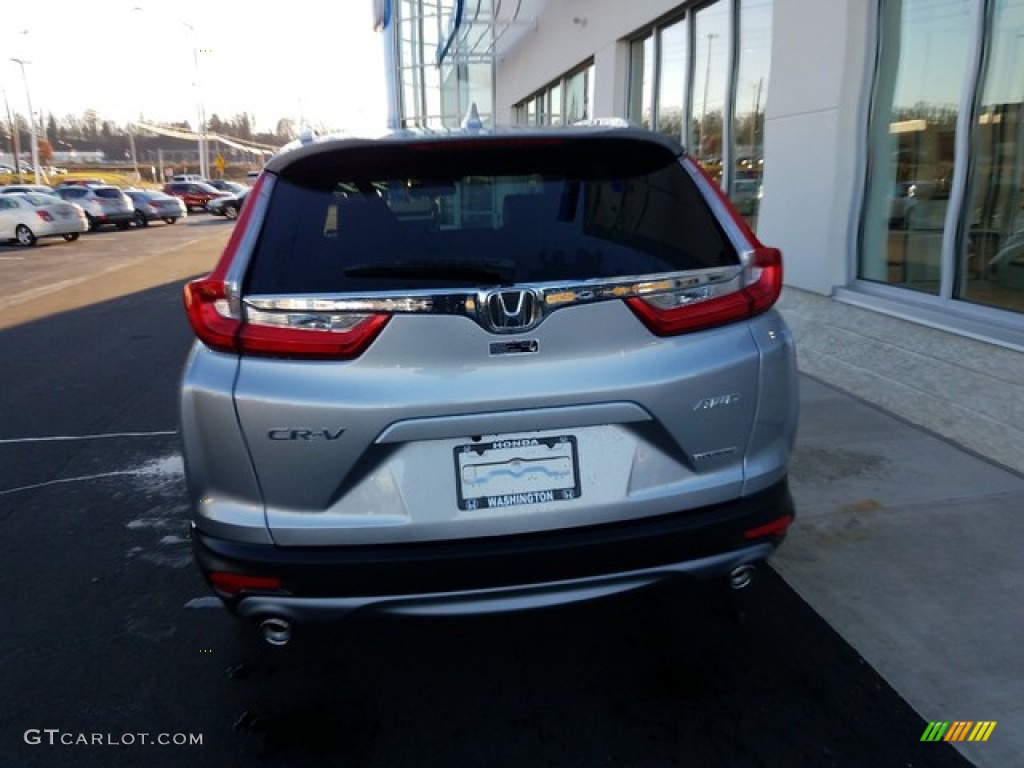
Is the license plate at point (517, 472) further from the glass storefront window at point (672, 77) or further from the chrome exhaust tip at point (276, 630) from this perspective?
the glass storefront window at point (672, 77)

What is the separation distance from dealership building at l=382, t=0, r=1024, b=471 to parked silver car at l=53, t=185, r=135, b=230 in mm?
27973

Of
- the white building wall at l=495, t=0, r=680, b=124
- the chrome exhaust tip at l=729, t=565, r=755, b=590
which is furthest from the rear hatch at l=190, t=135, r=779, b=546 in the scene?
the white building wall at l=495, t=0, r=680, b=124

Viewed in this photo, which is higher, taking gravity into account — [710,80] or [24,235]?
[710,80]

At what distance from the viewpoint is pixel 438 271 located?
2.33 metres

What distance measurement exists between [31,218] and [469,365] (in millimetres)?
26998

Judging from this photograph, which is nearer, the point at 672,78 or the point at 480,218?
the point at 480,218

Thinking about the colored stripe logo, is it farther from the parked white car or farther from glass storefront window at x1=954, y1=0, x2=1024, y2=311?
the parked white car

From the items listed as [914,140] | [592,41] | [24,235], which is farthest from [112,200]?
[914,140]

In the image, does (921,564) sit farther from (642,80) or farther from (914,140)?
(642,80)

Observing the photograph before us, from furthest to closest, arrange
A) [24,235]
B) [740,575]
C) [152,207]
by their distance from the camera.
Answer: [152,207] → [24,235] → [740,575]

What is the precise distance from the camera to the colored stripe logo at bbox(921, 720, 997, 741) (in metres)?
2.48

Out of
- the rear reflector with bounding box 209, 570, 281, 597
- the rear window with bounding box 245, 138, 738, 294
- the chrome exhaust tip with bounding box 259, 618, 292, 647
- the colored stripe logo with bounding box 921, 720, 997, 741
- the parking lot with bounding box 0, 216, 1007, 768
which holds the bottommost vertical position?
the parking lot with bounding box 0, 216, 1007, 768

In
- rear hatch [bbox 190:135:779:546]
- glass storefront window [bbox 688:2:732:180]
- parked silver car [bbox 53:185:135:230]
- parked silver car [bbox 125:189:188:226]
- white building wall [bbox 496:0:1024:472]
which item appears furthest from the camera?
parked silver car [bbox 125:189:188:226]

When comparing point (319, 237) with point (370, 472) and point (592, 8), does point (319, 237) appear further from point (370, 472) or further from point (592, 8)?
point (592, 8)
